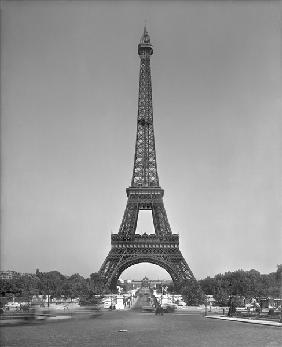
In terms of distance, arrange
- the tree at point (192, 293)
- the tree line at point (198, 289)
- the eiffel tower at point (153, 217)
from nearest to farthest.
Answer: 1. the tree at point (192, 293)
2. the tree line at point (198, 289)
3. the eiffel tower at point (153, 217)

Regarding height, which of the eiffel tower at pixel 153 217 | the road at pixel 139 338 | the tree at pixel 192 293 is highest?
the eiffel tower at pixel 153 217

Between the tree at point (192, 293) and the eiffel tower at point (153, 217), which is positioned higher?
the eiffel tower at point (153, 217)

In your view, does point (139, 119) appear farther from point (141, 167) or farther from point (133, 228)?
point (133, 228)

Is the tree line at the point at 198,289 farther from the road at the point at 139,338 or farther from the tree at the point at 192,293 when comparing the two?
the road at the point at 139,338

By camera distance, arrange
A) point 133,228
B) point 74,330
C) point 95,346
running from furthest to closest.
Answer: point 133,228
point 74,330
point 95,346

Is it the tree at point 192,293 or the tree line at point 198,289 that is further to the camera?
the tree line at point 198,289

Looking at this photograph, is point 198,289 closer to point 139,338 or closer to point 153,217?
point 153,217

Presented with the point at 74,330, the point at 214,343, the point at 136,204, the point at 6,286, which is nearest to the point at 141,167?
the point at 136,204

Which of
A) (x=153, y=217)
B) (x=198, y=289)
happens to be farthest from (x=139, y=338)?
(x=153, y=217)

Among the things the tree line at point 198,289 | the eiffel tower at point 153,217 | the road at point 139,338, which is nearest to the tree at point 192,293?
the tree line at point 198,289
